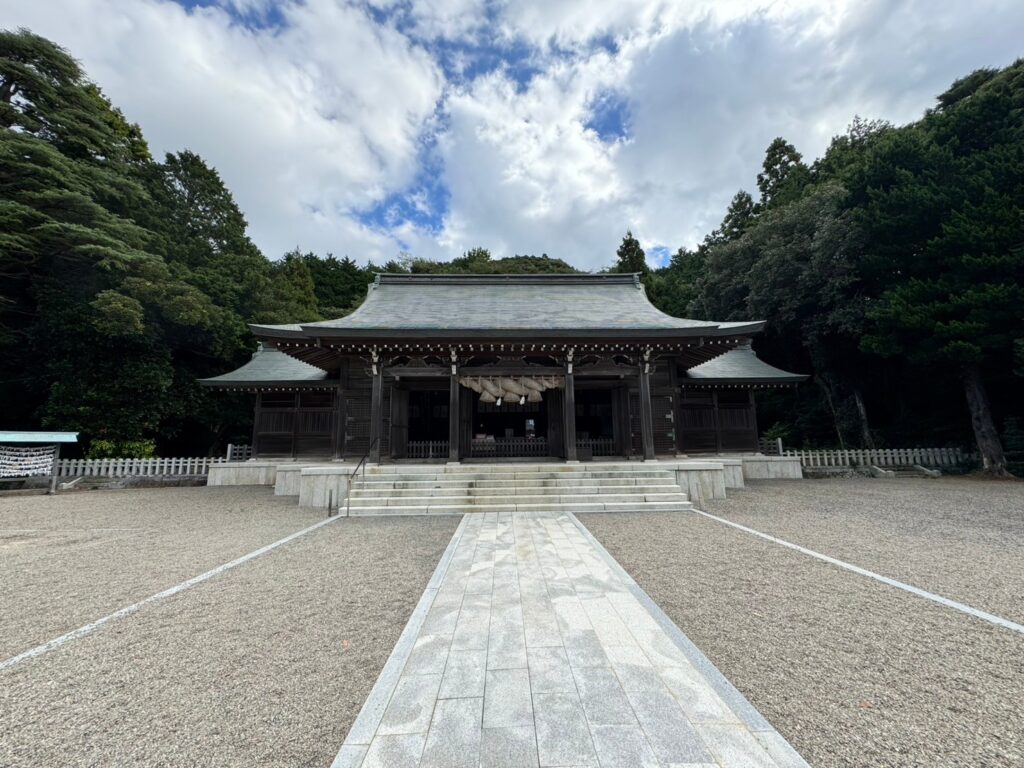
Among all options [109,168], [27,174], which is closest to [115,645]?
[27,174]

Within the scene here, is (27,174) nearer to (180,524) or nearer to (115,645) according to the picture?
(180,524)

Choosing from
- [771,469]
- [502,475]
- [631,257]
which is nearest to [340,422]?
[502,475]

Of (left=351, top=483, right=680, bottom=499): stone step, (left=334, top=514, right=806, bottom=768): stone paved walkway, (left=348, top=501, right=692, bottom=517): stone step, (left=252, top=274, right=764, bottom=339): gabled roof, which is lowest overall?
(left=334, top=514, right=806, bottom=768): stone paved walkway

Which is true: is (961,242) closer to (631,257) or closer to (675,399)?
(675,399)

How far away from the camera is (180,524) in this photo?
7449 mm

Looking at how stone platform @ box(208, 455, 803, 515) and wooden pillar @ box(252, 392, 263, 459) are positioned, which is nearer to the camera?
stone platform @ box(208, 455, 803, 515)

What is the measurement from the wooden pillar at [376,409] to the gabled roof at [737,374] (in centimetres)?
1003

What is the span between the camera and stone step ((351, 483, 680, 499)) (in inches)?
331

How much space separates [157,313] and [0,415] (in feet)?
22.7

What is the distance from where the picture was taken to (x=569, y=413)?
1046 cm

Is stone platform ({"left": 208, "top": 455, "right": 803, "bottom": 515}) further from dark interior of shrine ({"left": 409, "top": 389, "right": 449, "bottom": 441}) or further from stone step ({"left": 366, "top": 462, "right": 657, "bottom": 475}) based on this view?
dark interior of shrine ({"left": 409, "top": 389, "right": 449, "bottom": 441})

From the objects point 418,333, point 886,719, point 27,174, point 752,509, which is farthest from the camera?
point 27,174

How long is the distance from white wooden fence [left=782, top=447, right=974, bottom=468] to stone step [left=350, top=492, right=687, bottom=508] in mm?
9761

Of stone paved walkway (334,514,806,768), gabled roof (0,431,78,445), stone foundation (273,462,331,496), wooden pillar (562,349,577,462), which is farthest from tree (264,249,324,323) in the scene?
stone paved walkway (334,514,806,768)
